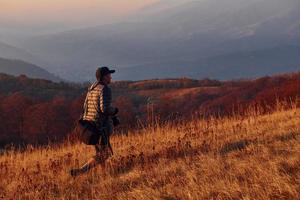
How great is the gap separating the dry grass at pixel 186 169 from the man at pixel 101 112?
23cm

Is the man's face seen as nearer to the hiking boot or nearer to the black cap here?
the black cap

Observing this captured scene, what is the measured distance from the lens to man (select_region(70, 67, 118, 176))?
873 centimetres

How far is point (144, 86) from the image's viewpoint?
220 feet

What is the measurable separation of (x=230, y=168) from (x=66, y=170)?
3.27 m

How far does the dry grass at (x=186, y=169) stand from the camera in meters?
5.79

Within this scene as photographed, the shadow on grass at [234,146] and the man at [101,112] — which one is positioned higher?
the man at [101,112]

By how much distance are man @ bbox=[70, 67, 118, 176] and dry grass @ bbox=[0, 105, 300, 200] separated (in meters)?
0.23

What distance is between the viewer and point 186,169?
736 cm

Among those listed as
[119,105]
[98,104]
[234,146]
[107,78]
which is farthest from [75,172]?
[119,105]

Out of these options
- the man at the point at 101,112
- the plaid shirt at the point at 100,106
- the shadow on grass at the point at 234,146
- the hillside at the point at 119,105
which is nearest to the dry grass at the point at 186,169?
the shadow on grass at the point at 234,146

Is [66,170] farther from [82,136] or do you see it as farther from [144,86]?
[144,86]

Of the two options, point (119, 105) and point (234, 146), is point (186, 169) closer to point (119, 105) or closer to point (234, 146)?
point (234, 146)

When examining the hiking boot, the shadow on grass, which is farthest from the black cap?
the shadow on grass

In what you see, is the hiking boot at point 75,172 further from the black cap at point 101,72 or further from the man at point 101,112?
the black cap at point 101,72
